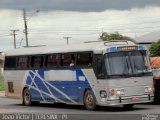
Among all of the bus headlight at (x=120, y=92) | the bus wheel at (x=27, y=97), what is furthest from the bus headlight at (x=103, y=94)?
the bus wheel at (x=27, y=97)

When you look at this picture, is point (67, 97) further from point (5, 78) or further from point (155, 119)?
point (155, 119)

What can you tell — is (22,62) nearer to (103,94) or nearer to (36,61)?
(36,61)

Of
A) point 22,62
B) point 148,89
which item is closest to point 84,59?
point 148,89

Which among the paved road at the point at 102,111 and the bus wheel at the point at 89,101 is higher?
the bus wheel at the point at 89,101

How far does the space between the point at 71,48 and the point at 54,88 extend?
8.19 feet

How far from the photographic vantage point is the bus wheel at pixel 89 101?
25.5m

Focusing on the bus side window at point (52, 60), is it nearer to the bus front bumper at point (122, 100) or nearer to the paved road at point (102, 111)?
the paved road at point (102, 111)

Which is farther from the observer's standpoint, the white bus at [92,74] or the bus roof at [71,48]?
the bus roof at [71,48]

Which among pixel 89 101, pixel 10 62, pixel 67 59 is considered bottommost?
pixel 89 101

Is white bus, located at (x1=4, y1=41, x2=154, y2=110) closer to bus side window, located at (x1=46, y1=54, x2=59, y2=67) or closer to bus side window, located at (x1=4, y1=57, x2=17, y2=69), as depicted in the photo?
bus side window, located at (x1=46, y1=54, x2=59, y2=67)

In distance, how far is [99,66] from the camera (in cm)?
2494

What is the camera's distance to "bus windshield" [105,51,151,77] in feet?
80.8

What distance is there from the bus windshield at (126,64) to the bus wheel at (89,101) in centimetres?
159

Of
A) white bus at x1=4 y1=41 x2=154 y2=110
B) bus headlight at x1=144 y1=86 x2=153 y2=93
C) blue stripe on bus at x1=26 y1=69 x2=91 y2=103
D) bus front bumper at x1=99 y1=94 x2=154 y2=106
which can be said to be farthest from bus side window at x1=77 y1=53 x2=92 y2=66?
bus headlight at x1=144 y1=86 x2=153 y2=93
